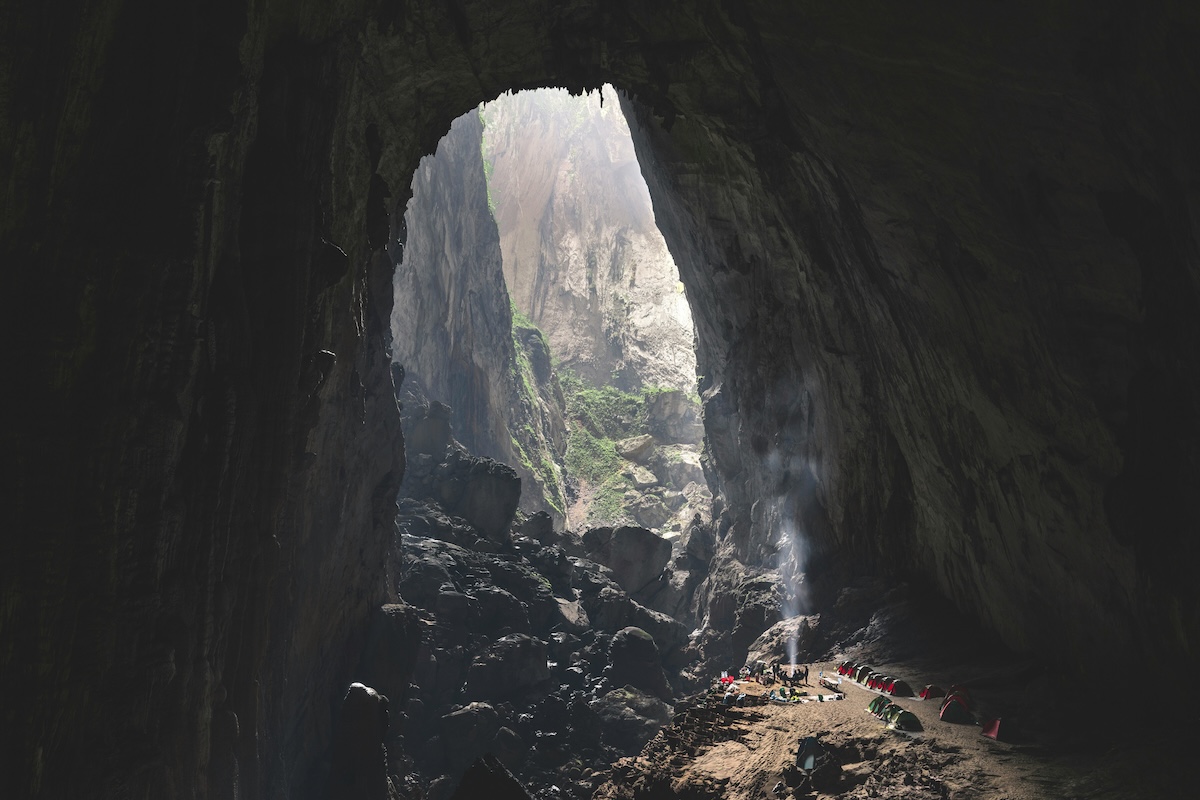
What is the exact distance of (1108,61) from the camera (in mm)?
8734

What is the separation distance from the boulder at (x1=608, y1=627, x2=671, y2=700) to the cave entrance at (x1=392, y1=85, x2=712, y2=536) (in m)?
15.6

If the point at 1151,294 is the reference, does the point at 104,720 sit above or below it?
below

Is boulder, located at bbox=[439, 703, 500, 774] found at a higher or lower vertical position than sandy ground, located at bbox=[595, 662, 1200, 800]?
lower

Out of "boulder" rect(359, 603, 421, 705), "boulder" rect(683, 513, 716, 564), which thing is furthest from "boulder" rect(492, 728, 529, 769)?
"boulder" rect(683, 513, 716, 564)

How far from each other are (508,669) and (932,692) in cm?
2141

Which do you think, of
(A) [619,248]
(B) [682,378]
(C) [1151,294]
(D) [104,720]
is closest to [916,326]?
(C) [1151,294]

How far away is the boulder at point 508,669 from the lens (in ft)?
107

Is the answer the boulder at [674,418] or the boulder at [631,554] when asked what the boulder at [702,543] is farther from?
the boulder at [674,418]

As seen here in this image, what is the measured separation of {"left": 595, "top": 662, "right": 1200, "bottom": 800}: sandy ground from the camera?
9461 millimetres

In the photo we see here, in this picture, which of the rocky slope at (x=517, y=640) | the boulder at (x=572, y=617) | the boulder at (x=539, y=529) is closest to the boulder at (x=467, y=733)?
the rocky slope at (x=517, y=640)

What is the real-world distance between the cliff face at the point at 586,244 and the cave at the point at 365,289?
82904mm

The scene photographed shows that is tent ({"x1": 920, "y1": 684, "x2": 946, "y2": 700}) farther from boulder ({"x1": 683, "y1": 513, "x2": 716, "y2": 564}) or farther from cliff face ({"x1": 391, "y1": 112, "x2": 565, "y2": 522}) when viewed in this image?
cliff face ({"x1": 391, "y1": 112, "x2": 565, "y2": 522})

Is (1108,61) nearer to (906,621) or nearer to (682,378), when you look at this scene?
(906,621)

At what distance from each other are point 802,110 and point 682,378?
86.9m
